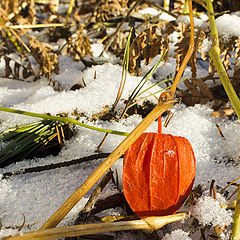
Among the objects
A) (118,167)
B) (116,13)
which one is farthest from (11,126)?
(116,13)

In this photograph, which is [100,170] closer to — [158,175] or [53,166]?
[158,175]

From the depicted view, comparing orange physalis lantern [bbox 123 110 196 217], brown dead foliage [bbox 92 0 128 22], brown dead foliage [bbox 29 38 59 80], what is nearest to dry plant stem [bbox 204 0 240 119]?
orange physalis lantern [bbox 123 110 196 217]

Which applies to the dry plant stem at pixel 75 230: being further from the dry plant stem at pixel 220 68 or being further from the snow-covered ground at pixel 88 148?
the dry plant stem at pixel 220 68

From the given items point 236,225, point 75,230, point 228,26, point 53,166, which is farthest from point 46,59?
point 236,225

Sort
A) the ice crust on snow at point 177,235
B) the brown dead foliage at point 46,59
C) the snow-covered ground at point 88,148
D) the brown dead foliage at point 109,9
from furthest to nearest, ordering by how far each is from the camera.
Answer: the brown dead foliage at point 109,9, the brown dead foliage at point 46,59, the snow-covered ground at point 88,148, the ice crust on snow at point 177,235

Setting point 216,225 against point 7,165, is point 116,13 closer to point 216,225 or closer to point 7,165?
point 7,165

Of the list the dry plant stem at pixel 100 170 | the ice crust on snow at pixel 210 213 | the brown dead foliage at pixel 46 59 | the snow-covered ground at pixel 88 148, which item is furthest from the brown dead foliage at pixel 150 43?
the ice crust on snow at pixel 210 213
